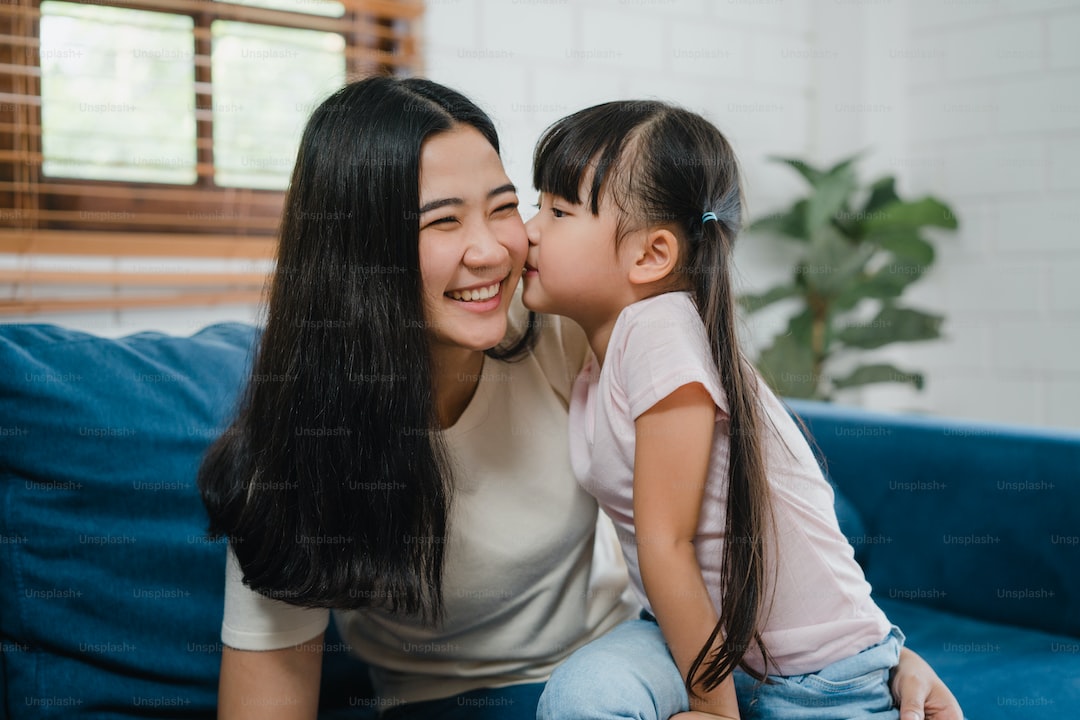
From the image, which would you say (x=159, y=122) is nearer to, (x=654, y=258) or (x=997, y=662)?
(x=654, y=258)

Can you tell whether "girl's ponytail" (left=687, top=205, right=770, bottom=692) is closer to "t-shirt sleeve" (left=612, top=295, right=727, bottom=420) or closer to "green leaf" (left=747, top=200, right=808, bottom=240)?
"t-shirt sleeve" (left=612, top=295, right=727, bottom=420)

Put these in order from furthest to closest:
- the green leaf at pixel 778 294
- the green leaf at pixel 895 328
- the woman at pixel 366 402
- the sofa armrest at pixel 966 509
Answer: the green leaf at pixel 778 294, the green leaf at pixel 895 328, the sofa armrest at pixel 966 509, the woman at pixel 366 402

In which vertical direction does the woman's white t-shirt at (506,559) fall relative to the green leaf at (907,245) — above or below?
below

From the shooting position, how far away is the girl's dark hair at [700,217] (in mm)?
965

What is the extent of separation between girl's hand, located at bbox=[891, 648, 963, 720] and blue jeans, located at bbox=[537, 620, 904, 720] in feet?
0.05

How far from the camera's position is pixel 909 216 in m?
2.54

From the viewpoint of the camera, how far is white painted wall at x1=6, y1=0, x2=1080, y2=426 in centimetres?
232

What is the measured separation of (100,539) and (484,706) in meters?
0.52

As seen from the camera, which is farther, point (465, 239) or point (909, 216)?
point (909, 216)

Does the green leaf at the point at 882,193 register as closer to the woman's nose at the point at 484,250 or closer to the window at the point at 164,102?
the window at the point at 164,102

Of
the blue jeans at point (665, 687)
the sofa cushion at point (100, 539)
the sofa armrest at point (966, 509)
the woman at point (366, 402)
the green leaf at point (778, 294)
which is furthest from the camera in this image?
the green leaf at point (778, 294)

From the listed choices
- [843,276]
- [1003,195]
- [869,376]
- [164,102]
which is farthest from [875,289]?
[164,102]

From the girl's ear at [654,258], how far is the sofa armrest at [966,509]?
458 mm

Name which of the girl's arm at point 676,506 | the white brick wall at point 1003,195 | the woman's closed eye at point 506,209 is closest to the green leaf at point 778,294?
the white brick wall at point 1003,195
